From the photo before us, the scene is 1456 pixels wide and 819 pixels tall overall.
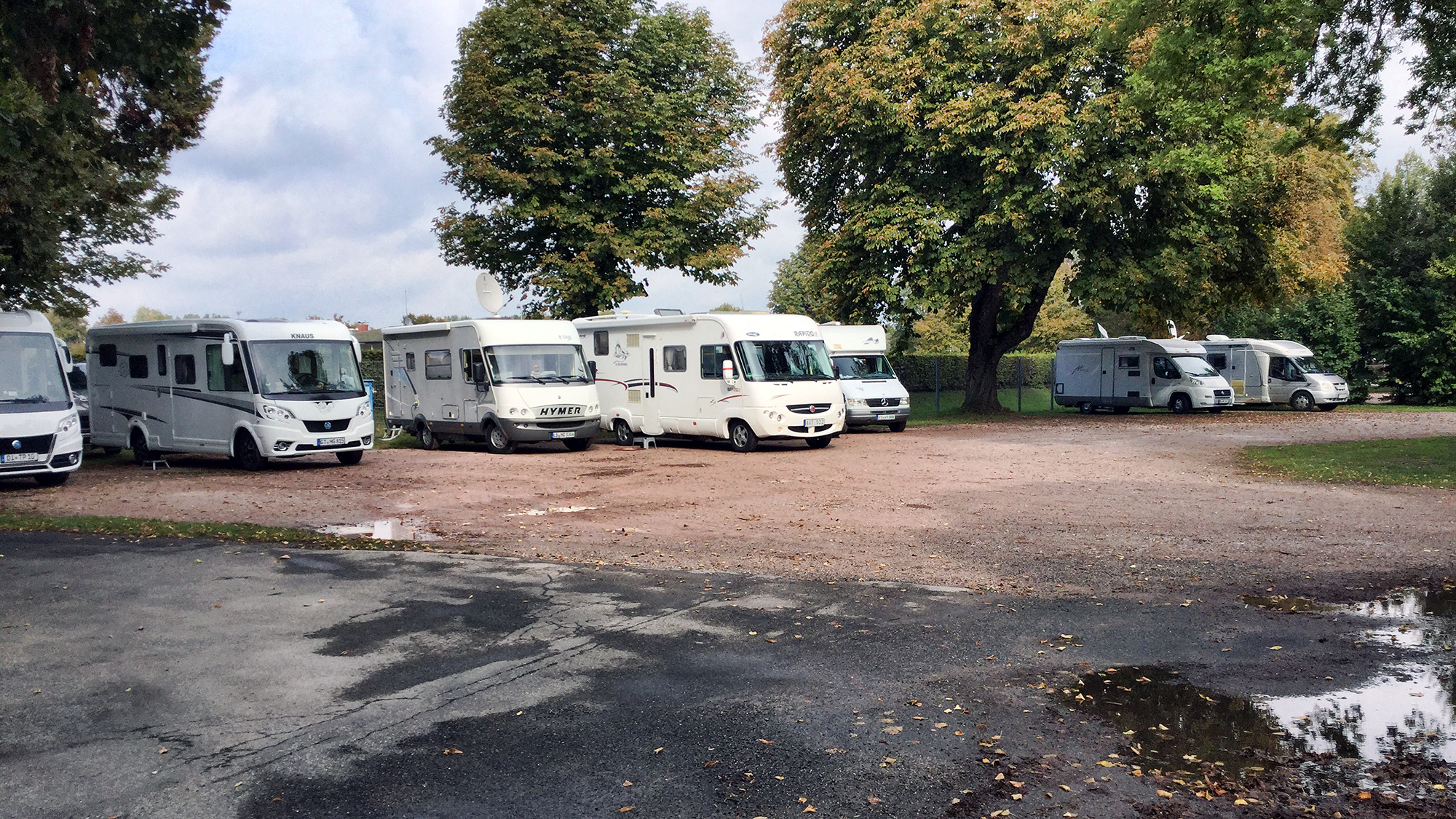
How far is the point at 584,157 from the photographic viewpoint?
3030 centimetres

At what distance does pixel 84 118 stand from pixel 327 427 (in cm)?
578

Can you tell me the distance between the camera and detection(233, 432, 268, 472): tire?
60.6 ft

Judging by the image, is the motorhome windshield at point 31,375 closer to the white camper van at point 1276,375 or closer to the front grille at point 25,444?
the front grille at point 25,444

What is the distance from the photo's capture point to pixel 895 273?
2947 centimetres

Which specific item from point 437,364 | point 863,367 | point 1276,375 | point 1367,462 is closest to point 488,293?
point 437,364

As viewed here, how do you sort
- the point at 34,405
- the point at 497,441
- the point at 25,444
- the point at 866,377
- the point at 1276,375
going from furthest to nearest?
1. the point at 1276,375
2. the point at 866,377
3. the point at 497,441
4. the point at 34,405
5. the point at 25,444

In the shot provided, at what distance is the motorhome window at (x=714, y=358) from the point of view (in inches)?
843

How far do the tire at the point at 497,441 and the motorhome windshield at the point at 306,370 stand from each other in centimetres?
297

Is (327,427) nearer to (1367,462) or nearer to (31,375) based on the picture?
(31,375)

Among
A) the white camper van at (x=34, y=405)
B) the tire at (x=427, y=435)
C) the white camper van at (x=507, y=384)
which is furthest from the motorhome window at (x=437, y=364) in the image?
the white camper van at (x=34, y=405)

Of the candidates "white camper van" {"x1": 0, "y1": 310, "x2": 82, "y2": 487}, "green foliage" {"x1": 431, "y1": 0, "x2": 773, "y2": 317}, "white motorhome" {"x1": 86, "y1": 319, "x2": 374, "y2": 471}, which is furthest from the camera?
"green foliage" {"x1": 431, "y1": 0, "x2": 773, "y2": 317}

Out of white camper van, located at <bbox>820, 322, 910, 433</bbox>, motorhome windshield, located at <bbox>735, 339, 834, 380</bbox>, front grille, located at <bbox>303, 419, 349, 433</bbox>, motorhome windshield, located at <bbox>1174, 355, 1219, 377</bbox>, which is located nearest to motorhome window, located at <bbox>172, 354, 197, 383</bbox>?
front grille, located at <bbox>303, 419, 349, 433</bbox>

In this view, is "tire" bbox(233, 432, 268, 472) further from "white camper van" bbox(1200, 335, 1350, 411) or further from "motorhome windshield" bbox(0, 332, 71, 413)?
"white camper van" bbox(1200, 335, 1350, 411)

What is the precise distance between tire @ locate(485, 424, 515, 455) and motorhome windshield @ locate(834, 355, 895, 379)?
8871 mm
